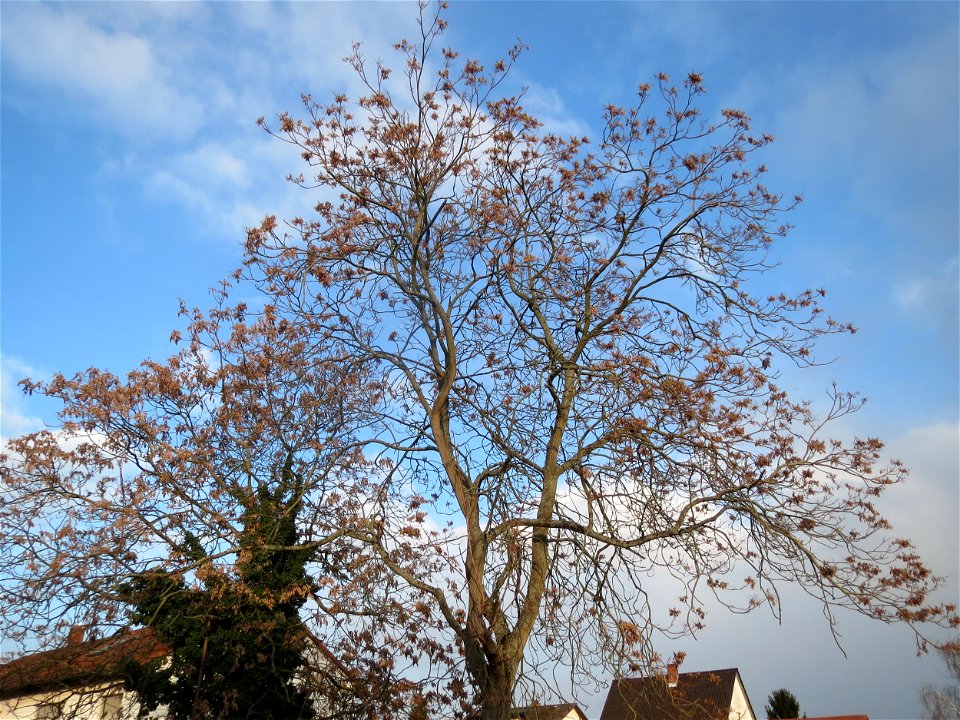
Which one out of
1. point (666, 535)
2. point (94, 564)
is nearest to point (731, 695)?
point (666, 535)

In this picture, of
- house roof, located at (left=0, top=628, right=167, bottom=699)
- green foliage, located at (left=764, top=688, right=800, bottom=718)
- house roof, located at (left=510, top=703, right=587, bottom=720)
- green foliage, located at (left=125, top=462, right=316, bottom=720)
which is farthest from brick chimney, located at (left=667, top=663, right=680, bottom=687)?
green foliage, located at (left=764, top=688, right=800, bottom=718)

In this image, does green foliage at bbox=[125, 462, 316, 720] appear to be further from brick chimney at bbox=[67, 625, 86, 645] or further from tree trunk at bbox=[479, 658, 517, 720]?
tree trunk at bbox=[479, 658, 517, 720]

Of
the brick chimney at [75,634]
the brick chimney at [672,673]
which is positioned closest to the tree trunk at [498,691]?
the brick chimney at [672,673]

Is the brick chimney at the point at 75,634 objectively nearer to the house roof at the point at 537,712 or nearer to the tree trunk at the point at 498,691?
the tree trunk at the point at 498,691

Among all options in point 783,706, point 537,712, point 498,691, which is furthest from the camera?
point 783,706

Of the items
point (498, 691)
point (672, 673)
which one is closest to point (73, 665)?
point (498, 691)

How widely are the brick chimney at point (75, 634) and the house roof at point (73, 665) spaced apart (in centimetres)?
5

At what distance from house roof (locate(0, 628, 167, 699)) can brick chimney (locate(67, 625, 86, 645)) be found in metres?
0.05

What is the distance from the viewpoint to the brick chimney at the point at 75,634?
896 cm

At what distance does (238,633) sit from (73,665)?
2691 millimetres

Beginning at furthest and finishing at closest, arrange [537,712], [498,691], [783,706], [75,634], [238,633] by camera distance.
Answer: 1. [783,706]
2. [238,633]
3. [75,634]
4. [498,691]
5. [537,712]

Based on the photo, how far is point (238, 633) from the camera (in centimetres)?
1162

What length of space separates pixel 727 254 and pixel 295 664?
8372mm

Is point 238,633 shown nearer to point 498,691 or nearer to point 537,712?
point 498,691
